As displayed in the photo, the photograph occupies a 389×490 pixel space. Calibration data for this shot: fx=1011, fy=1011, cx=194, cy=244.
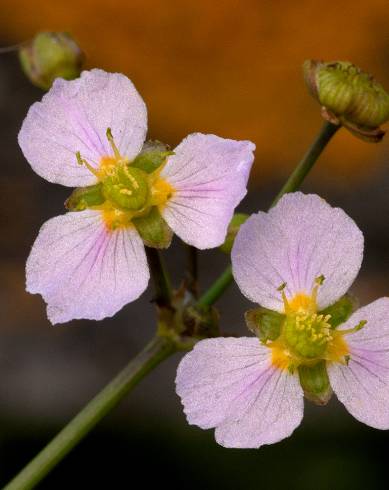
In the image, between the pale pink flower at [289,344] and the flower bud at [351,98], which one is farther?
the flower bud at [351,98]

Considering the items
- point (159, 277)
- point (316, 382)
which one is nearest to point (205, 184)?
point (159, 277)

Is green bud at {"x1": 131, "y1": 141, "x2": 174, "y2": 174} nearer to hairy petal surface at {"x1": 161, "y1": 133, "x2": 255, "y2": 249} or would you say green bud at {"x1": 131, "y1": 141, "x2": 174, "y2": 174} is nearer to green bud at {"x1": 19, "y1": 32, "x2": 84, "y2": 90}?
hairy petal surface at {"x1": 161, "y1": 133, "x2": 255, "y2": 249}

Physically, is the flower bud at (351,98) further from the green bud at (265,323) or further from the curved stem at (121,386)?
the green bud at (265,323)

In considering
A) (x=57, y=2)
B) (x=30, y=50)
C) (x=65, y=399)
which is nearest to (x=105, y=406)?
(x=30, y=50)

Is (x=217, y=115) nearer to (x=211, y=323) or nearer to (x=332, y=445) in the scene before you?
(x=332, y=445)

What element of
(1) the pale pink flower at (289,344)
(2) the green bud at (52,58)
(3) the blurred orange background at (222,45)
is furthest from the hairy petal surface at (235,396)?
(3) the blurred orange background at (222,45)

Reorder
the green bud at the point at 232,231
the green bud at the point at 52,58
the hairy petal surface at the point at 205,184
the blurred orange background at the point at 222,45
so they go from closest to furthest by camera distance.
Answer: the hairy petal surface at the point at 205,184 → the green bud at the point at 232,231 → the green bud at the point at 52,58 → the blurred orange background at the point at 222,45

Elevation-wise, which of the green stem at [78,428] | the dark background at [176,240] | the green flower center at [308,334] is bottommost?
the dark background at [176,240]

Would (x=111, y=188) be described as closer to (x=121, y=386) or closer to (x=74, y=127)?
(x=74, y=127)
